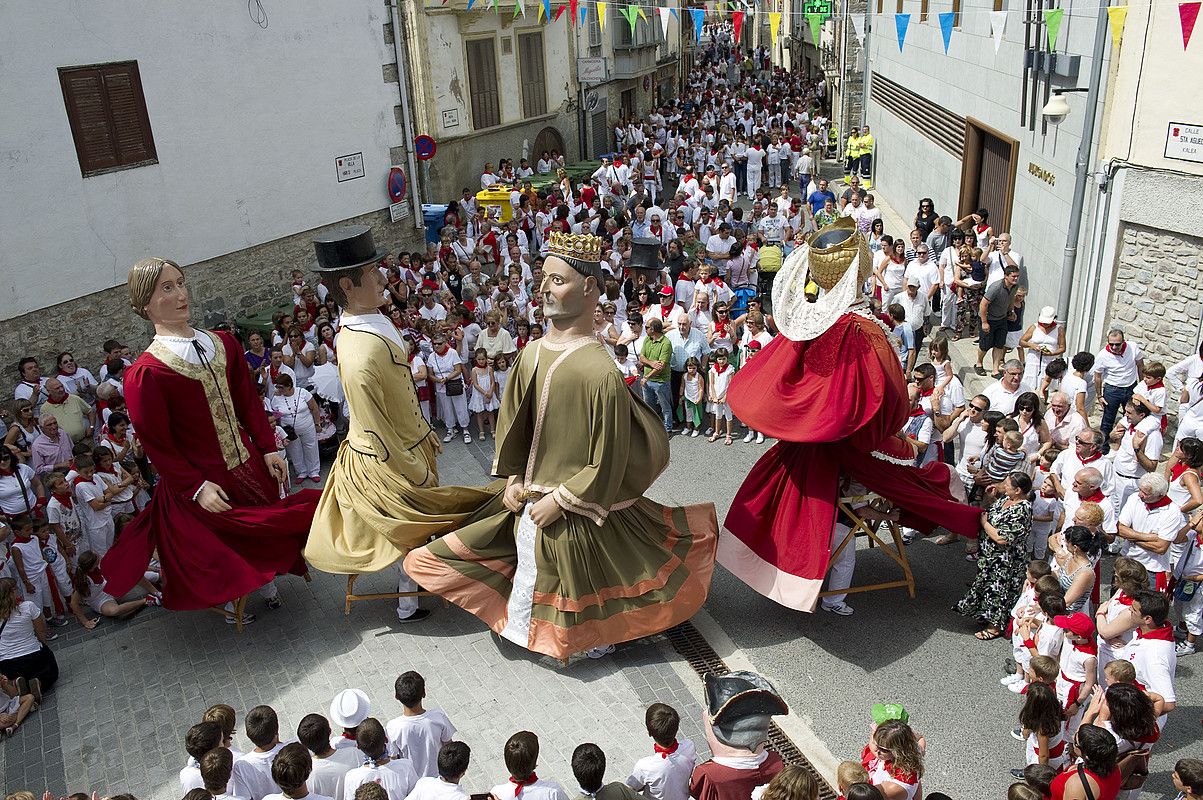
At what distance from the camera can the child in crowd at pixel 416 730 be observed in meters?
4.52

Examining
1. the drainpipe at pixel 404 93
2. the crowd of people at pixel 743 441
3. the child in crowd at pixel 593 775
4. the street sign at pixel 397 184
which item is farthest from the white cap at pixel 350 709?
the drainpipe at pixel 404 93

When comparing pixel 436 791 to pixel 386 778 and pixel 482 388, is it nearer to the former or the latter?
pixel 386 778

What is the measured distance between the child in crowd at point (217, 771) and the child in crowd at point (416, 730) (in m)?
0.77

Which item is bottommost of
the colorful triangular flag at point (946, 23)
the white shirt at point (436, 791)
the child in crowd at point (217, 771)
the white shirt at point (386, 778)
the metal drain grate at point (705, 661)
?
the metal drain grate at point (705, 661)

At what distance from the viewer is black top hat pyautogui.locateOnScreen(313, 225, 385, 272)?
5977 millimetres

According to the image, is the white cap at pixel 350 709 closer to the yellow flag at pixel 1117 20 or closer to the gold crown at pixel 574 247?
the gold crown at pixel 574 247

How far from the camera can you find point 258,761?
4309 millimetres

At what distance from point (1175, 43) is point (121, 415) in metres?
9.81

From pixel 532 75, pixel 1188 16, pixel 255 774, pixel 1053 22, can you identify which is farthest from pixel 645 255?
pixel 532 75

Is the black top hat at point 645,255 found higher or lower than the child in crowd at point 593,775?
higher

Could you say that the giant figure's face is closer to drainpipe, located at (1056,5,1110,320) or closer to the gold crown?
the gold crown

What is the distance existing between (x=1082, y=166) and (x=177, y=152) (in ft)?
34.5

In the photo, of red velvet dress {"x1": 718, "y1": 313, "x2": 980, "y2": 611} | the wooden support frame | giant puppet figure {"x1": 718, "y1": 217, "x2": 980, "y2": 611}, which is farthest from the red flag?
the wooden support frame

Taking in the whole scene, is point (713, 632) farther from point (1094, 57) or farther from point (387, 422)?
point (1094, 57)
